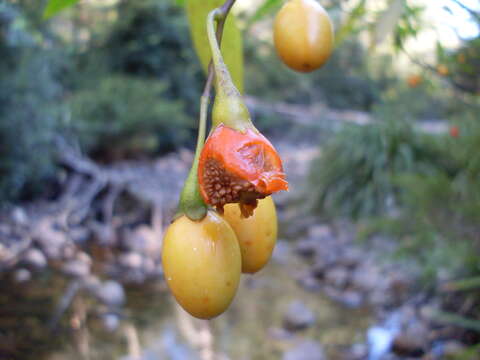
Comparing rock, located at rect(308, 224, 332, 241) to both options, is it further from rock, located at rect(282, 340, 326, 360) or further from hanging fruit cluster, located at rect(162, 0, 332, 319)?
hanging fruit cluster, located at rect(162, 0, 332, 319)

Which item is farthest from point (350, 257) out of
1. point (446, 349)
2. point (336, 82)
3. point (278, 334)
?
point (336, 82)

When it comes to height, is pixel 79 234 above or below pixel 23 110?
below

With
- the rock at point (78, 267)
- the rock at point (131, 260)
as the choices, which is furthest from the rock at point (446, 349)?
the rock at point (78, 267)

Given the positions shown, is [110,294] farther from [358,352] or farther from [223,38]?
[223,38]

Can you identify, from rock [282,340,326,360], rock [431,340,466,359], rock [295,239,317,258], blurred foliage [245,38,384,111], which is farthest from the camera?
blurred foliage [245,38,384,111]

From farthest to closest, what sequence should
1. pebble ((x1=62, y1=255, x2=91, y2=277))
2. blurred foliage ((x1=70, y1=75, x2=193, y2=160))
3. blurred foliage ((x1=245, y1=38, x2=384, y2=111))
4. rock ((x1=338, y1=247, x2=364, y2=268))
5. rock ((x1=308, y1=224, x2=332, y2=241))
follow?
blurred foliage ((x1=245, y1=38, x2=384, y2=111))
blurred foliage ((x1=70, y1=75, x2=193, y2=160))
rock ((x1=308, y1=224, x2=332, y2=241))
rock ((x1=338, y1=247, x2=364, y2=268))
pebble ((x1=62, y1=255, x2=91, y2=277))

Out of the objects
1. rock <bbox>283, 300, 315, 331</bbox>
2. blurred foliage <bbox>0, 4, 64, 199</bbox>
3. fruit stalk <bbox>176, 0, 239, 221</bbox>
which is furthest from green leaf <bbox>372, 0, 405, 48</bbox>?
blurred foliage <bbox>0, 4, 64, 199</bbox>

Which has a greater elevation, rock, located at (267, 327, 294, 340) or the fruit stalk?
the fruit stalk
